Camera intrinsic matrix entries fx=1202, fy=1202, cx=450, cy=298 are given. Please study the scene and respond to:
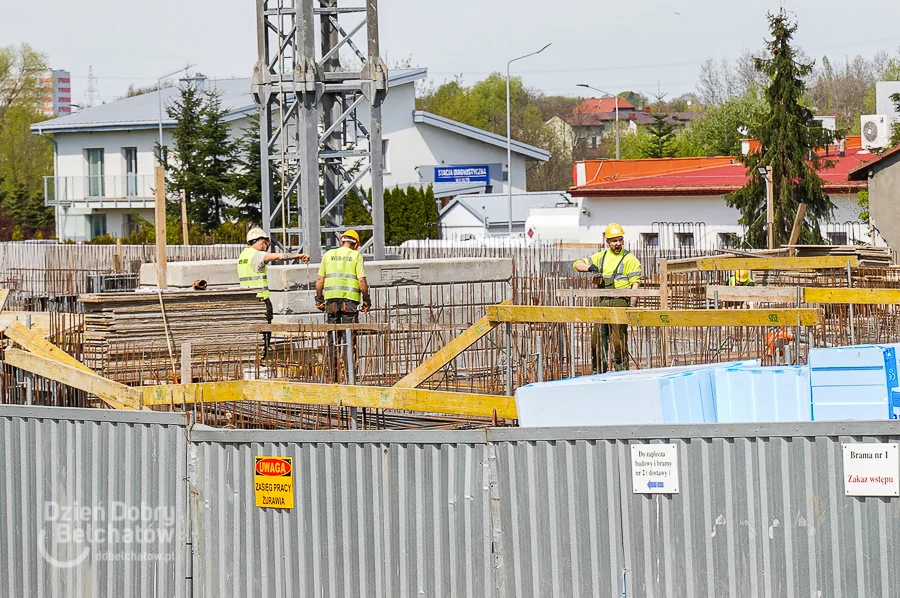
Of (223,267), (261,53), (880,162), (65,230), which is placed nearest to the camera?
(261,53)

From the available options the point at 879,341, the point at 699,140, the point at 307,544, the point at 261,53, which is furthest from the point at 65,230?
the point at 307,544

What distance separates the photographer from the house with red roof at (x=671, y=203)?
3916 centimetres

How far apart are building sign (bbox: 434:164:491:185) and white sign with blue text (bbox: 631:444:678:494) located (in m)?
47.6

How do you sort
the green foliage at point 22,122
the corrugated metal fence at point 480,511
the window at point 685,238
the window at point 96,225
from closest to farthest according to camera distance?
the corrugated metal fence at point 480,511
the window at point 685,238
the window at point 96,225
the green foliage at point 22,122

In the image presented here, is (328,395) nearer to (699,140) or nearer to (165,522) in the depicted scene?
(165,522)

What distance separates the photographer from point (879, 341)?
11.8 m

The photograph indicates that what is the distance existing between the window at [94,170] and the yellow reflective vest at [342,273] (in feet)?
135

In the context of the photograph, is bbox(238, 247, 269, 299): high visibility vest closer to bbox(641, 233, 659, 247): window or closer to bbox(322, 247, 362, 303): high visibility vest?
bbox(322, 247, 362, 303): high visibility vest

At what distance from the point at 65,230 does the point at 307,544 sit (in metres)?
50.3

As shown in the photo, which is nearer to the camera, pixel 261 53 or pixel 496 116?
pixel 261 53

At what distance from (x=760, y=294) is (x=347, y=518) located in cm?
736

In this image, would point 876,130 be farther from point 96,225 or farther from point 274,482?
point 274,482

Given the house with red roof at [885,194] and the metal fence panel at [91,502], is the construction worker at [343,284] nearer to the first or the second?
the metal fence panel at [91,502]

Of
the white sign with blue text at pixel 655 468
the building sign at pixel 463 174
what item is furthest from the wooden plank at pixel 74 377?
the building sign at pixel 463 174
